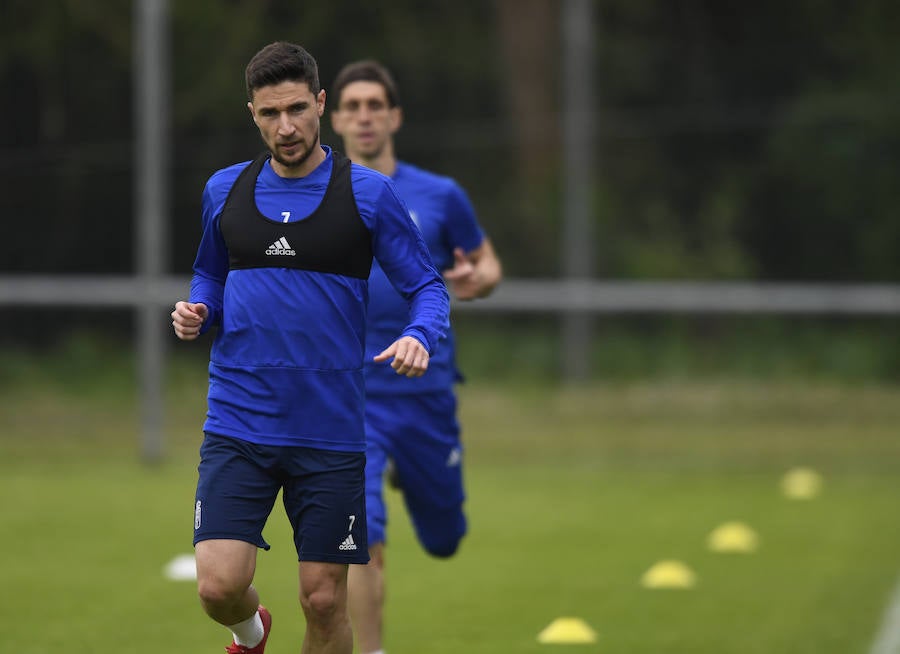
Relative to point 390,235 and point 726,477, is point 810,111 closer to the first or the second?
point 726,477

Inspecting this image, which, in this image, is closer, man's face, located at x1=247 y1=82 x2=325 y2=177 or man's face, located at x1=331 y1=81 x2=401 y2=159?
man's face, located at x1=247 y1=82 x2=325 y2=177

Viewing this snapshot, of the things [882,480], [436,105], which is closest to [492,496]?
[882,480]

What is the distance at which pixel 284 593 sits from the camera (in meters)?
7.94

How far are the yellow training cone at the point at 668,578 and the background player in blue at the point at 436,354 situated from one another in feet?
5.42

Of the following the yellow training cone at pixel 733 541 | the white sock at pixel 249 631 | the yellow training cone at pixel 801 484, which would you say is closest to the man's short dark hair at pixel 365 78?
the white sock at pixel 249 631

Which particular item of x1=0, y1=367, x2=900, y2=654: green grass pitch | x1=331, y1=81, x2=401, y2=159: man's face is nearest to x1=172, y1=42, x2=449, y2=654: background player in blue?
x1=331, y1=81, x2=401, y2=159: man's face

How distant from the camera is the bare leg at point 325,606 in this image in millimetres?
4859

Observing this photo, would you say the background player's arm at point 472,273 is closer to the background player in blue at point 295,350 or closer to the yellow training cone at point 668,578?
the background player in blue at point 295,350

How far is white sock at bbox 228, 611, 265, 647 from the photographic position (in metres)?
5.13

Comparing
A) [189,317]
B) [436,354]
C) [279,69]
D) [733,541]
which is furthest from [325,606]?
[733,541]

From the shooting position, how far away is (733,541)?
920 cm

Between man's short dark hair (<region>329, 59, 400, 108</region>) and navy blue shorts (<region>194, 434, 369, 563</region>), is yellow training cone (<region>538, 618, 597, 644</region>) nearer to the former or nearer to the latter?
navy blue shorts (<region>194, 434, 369, 563</region>)

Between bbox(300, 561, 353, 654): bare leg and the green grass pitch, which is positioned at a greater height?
bbox(300, 561, 353, 654): bare leg

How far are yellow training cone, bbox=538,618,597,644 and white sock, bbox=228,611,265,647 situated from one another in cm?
182
